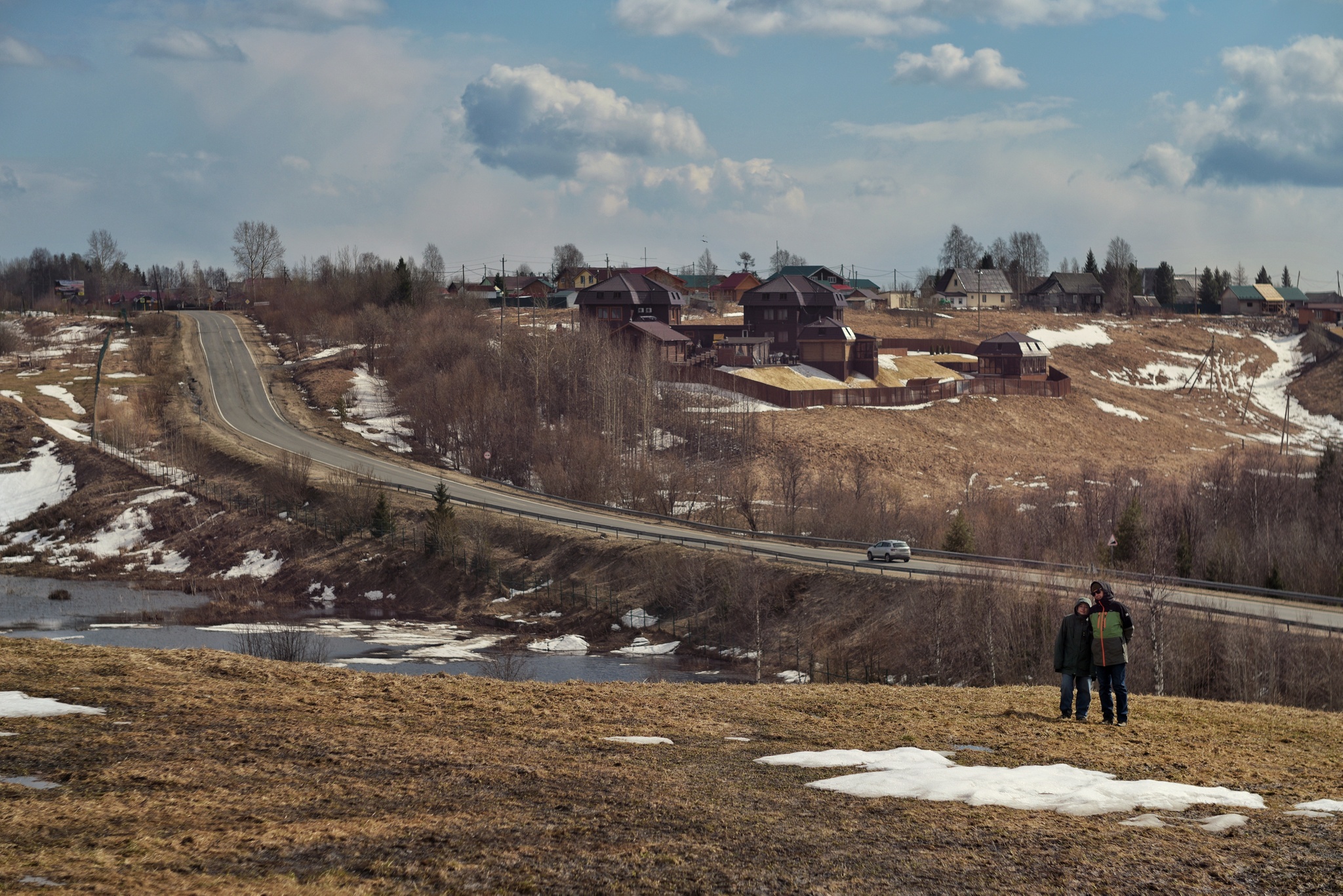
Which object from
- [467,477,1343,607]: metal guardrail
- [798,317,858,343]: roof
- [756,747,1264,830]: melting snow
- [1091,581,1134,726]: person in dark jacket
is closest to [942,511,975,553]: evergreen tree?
[467,477,1343,607]: metal guardrail

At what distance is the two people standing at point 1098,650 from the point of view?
55.7 feet

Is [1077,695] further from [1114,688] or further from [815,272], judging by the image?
[815,272]

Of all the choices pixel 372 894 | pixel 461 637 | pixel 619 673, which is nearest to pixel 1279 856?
pixel 372 894

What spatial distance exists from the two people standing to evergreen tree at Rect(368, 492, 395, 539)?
5040 centimetres

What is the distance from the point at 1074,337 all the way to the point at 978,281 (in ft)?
108

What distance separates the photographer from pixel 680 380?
100 metres

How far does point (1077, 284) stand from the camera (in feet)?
600

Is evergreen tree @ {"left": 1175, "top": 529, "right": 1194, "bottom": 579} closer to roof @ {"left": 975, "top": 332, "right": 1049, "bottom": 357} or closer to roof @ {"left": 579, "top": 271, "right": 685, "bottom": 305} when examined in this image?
roof @ {"left": 975, "top": 332, "right": 1049, "bottom": 357}

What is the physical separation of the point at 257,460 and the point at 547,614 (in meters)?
34.7

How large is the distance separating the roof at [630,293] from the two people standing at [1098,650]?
103089 mm

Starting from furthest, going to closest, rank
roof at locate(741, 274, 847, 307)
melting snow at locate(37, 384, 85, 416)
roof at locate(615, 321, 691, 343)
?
roof at locate(741, 274, 847, 307)
roof at locate(615, 321, 691, 343)
melting snow at locate(37, 384, 85, 416)

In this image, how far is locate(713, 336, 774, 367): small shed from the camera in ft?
354

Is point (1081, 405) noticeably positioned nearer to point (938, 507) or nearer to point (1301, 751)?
point (938, 507)

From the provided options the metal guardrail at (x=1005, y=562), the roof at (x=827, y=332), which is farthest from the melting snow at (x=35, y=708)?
the roof at (x=827, y=332)
